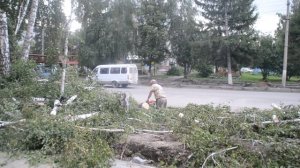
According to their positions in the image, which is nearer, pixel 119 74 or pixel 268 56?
pixel 119 74

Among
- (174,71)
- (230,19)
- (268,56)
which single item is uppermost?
(230,19)

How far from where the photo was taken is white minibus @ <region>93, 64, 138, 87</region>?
86.7 ft

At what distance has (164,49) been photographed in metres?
32.1

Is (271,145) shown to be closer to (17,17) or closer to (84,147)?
(84,147)

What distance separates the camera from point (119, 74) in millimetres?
26719

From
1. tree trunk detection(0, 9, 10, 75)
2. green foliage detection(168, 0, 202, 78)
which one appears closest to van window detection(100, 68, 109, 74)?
green foliage detection(168, 0, 202, 78)

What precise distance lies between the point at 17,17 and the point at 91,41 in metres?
17.4

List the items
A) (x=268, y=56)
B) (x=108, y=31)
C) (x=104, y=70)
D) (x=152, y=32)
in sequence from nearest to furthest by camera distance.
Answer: (x=104, y=70) < (x=152, y=32) < (x=268, y=56) < (x=108, y=31)

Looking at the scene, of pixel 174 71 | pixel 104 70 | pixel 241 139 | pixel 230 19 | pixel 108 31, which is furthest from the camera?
pixel 174 71

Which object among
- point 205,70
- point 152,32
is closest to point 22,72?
point 152,32

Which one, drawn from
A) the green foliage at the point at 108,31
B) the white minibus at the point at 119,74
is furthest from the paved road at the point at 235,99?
the green foliage at the point at 108,31

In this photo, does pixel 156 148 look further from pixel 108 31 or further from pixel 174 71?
pixel 174 71

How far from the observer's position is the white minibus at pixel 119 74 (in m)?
26.4

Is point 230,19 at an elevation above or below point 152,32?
above
